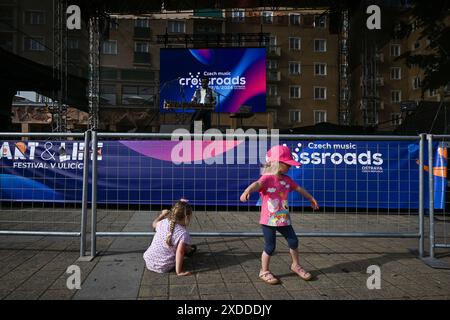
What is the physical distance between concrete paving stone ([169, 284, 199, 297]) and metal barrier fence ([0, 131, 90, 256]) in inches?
79.7

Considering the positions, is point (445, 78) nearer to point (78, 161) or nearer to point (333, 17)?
point (78, 161)

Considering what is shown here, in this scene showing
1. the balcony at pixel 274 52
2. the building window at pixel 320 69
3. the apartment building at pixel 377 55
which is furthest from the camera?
the building window at pixel 320 69

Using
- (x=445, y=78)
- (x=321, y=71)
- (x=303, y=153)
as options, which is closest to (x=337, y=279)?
(x=303, y=153)

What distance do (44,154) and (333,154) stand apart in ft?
20.0

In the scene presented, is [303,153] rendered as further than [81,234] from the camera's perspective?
Yes

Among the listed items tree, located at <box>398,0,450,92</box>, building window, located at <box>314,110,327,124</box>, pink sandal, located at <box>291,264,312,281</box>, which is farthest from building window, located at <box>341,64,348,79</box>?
building window, located at <box>314,110,327,124</box>

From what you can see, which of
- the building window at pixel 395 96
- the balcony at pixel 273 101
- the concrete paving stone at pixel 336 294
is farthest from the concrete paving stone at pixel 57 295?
the building window at pixel 395 96

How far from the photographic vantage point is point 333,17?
1934 centimetres

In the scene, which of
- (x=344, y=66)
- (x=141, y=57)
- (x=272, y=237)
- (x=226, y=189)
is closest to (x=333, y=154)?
(x=226, y=189)

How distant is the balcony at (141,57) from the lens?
142 feet

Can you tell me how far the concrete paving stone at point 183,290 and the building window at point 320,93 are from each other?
4711 cm

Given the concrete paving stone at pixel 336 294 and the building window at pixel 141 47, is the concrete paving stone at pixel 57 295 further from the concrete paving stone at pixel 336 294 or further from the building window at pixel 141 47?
the building window at pixel 141 47

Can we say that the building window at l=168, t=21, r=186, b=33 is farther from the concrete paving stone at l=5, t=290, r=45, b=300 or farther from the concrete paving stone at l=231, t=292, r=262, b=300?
the concrete paving stone at l=231, t=292, r=262, b=300
